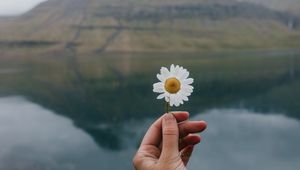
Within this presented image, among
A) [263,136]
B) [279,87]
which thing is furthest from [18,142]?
[279,87]

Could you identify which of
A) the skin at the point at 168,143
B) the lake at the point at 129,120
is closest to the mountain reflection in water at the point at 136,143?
the lake at the point at 129,120

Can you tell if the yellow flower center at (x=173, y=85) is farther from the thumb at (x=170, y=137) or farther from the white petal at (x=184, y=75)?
the thumb at (x=170, y=137)

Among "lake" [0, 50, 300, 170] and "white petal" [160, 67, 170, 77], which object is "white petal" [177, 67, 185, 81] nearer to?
"white petal" [160, 67, 170, 77]

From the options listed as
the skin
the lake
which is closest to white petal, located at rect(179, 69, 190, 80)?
the skin

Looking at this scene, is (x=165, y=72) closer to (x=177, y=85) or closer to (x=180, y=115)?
(x=177, y=85)

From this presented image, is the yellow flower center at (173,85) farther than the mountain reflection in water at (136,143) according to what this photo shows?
No

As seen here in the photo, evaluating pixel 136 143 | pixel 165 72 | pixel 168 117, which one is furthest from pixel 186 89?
pixel 136 143
